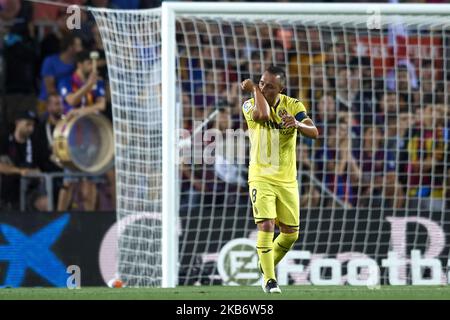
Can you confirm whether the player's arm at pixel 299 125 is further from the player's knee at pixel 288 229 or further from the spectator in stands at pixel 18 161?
the spectator in stands at pixel 18 161

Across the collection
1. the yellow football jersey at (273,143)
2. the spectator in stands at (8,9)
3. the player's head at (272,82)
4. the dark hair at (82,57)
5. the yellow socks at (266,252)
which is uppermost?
the spectator in stands at (8,9)

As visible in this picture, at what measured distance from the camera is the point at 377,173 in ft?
55.6

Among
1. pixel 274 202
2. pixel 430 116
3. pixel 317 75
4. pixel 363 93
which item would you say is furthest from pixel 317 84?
pixel 274 202

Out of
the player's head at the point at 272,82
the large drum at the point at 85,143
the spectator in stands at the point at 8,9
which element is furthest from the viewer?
the spectator in stands at the point at 8,9

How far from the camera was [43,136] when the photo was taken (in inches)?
651

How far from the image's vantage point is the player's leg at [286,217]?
12344 mm

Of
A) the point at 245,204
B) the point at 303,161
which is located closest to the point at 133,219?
the point at 245,204

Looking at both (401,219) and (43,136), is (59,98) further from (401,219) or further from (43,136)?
(401,219)

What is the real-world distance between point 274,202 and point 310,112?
15.9 ft

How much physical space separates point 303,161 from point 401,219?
1630 millimetres

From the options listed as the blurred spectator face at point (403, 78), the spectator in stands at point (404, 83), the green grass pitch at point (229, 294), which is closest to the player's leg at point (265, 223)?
the green grass pitch at point (229, 294)

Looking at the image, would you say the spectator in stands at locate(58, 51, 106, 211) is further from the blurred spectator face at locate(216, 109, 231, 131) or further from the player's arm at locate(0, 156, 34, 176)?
the blurred spectator face at locate(216, 109, 231, 131)

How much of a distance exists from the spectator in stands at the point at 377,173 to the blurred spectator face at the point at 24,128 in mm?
4432

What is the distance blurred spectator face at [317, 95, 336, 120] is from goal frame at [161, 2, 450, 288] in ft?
6.51
